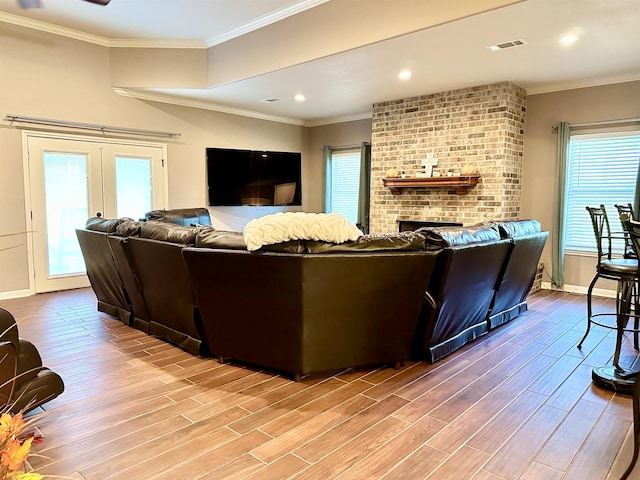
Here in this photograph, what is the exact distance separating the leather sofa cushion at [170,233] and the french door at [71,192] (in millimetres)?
2677

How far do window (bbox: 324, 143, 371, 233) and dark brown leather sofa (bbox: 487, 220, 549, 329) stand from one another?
11.7ft

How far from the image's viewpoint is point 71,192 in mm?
5684

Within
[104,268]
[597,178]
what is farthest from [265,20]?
[597,178]

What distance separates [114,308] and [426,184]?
14.7 feet

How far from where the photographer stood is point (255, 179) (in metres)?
7.80

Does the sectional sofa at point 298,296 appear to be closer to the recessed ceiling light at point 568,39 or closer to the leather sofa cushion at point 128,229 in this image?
the leather sofa cushion at point 128,229

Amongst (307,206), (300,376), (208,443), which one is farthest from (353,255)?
(307,206)

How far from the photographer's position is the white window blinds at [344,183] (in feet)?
26.8

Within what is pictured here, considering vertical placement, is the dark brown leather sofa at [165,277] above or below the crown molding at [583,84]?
below

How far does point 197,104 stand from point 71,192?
245cm

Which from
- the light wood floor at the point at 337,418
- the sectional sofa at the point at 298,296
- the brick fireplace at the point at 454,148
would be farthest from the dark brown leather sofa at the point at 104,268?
the brick fireplace at the point at 454,148

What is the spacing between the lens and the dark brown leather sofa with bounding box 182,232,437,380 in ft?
8.66

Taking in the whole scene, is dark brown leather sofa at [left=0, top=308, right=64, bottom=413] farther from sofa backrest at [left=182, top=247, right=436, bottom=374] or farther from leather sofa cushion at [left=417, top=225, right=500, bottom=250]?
leather sofa cushion at [left=417, top=225, right=500, bottom=250]

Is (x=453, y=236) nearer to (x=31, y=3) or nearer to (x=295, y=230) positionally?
(x=295, y=230)
